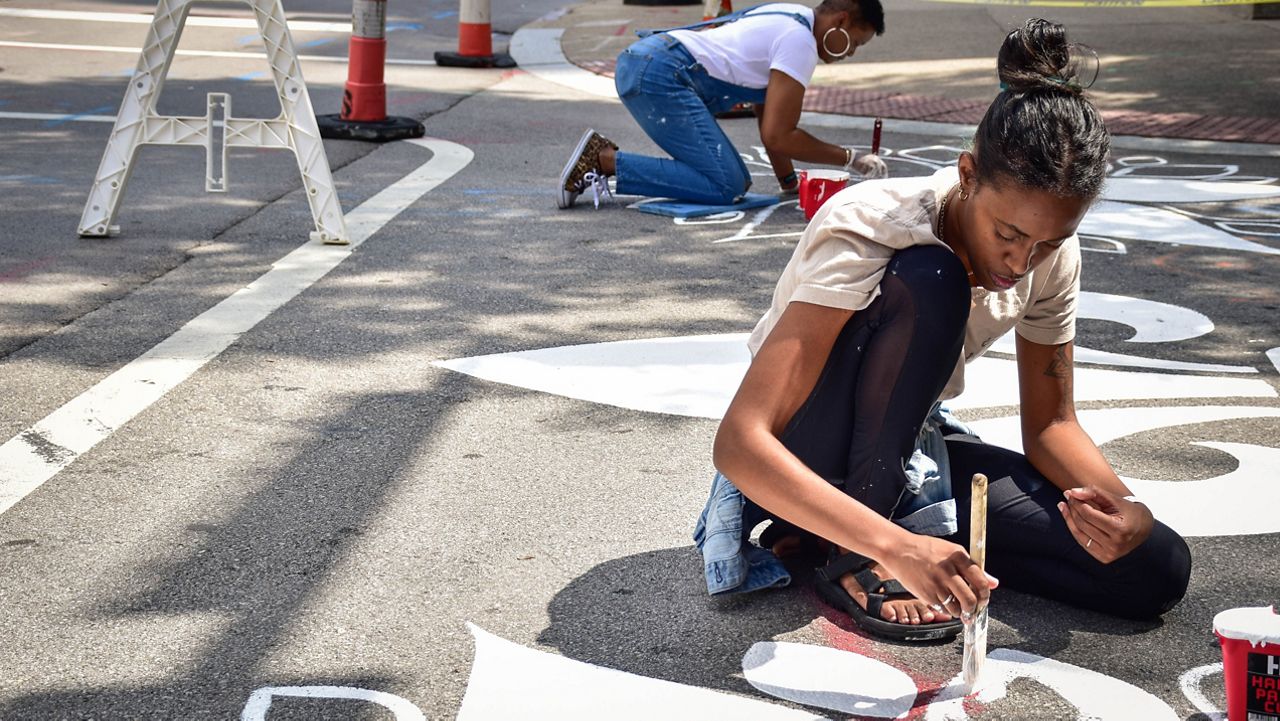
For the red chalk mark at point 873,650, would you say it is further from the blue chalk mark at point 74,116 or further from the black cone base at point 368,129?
the blue chalk mark at point 74,116

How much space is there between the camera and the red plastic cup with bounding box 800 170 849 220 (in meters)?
6.17

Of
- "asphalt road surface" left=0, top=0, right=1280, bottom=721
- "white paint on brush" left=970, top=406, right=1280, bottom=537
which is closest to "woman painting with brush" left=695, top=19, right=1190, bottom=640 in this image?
"asphalt road surface" left=0, top=0, right=1280, bottom=721

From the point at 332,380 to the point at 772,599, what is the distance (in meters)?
1.93

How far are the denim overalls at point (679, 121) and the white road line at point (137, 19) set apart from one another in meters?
9.07

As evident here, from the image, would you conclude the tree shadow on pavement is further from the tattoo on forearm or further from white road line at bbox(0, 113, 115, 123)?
white road line at bbox(0, 113, 115, 123)

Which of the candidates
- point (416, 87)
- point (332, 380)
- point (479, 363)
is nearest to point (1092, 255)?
point (479, 363)

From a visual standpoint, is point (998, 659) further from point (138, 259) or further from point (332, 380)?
point (138, 259)

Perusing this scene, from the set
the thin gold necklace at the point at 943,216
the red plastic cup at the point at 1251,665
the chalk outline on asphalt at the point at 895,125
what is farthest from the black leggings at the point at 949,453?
the chalk outline on asphalt at the point at 895,125

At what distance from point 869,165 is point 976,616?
428 cm

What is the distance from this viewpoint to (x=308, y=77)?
1194cm

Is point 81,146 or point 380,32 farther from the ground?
point 380,32

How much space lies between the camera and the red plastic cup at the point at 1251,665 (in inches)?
95.3

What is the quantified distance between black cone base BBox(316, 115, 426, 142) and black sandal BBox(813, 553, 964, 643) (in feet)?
21.0

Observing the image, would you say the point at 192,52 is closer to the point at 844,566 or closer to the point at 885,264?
the point at 844,566
